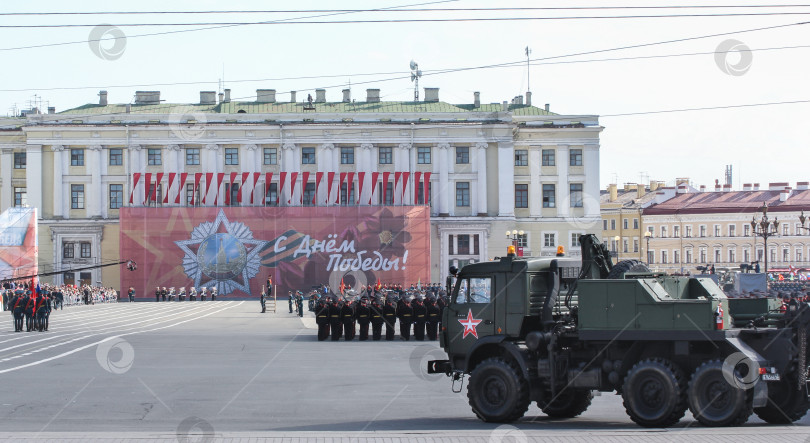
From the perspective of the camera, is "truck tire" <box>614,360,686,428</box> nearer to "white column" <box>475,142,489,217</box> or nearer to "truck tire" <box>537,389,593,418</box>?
"truck tire" <box>537,389,593,418</box>

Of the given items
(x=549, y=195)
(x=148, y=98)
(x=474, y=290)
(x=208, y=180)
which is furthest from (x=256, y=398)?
(x=148, y=98)

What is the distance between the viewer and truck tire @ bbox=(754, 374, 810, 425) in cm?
1571

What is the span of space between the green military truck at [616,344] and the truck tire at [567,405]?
0.02m

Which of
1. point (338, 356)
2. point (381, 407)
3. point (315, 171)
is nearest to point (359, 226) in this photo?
point (315, 171)

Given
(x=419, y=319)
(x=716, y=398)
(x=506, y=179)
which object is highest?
(x=506, y=179)

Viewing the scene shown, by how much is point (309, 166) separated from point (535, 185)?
772 inches

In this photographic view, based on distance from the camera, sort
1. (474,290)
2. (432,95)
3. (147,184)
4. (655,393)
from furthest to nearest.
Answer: (432,95)
(147,184)
(474,290)
(655,393)

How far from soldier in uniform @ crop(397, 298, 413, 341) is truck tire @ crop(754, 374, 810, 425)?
69.2 feet

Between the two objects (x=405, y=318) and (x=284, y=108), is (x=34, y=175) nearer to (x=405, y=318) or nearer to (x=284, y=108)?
(x=284, y=108)

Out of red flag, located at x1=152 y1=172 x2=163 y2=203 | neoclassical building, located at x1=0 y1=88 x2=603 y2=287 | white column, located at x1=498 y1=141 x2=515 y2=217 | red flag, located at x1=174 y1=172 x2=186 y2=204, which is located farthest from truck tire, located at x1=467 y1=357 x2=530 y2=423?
white column, located at x1=498 y1=141 x2=515 y2=217

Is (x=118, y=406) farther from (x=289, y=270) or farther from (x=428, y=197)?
(x=428, y=197)

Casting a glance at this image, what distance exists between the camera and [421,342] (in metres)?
35.8

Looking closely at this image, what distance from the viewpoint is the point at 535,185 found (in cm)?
9356

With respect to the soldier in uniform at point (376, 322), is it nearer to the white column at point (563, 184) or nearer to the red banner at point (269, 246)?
the red banner at point (269, 246)
